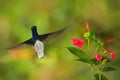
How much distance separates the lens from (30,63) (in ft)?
5.45

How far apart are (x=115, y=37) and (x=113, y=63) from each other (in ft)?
0.44

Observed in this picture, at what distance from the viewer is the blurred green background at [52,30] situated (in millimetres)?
1662

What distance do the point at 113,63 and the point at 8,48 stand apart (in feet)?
1.77

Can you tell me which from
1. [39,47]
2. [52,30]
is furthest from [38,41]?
[52,30]

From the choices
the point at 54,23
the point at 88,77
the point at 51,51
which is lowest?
the point at 88,77

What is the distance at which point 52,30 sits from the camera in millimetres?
1690

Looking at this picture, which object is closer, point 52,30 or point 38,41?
point 38,41

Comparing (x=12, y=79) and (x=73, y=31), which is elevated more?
(x=73, y=31)

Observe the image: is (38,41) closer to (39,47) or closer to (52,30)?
(39,47)

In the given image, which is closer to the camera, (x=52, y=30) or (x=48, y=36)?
(x=48, y=36)

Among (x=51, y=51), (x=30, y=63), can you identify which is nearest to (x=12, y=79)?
(x=30, y=63)

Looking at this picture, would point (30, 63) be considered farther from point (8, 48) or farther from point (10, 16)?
point (10, 16)

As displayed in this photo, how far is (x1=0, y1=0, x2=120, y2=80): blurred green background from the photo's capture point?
65.4 inches

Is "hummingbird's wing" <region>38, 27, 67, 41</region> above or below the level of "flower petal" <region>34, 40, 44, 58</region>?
above
